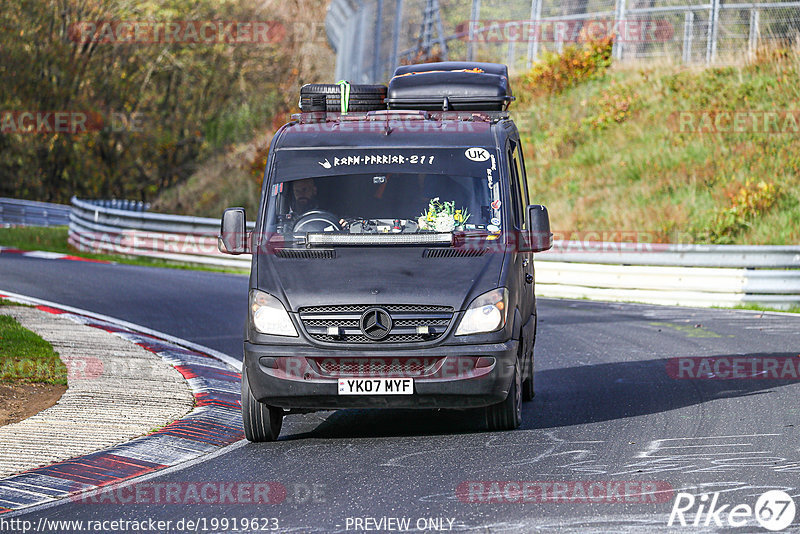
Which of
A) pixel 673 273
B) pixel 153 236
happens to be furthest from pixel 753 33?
pixel 153 236

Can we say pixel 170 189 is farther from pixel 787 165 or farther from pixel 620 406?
pixel 620 406

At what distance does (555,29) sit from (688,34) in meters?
3.71

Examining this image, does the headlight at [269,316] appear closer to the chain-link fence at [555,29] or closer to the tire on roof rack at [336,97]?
the tire on roof rack at [336,97]

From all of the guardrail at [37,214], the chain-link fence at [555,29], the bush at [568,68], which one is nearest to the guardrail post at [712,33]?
the chain-link fence at [555,29]

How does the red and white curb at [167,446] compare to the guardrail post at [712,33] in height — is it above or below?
below

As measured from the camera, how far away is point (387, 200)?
9.37m

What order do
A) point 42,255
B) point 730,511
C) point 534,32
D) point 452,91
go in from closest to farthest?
1. point 730,511
2. point 452,91
3. point 42,255
4. point 534,32

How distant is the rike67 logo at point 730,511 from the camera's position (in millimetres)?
6346

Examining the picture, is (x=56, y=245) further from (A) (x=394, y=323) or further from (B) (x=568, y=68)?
(A) (x=394, y=323)

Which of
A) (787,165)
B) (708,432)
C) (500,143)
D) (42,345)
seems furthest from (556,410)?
(787,165)

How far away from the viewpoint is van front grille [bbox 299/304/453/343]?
27.6 feet

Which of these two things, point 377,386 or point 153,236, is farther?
point 153,236

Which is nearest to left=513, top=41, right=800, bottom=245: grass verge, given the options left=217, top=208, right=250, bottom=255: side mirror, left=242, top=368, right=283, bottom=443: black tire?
left=217, top=208, right=250, bottom=255: side mirror

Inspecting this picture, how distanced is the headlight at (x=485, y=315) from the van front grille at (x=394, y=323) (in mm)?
127
